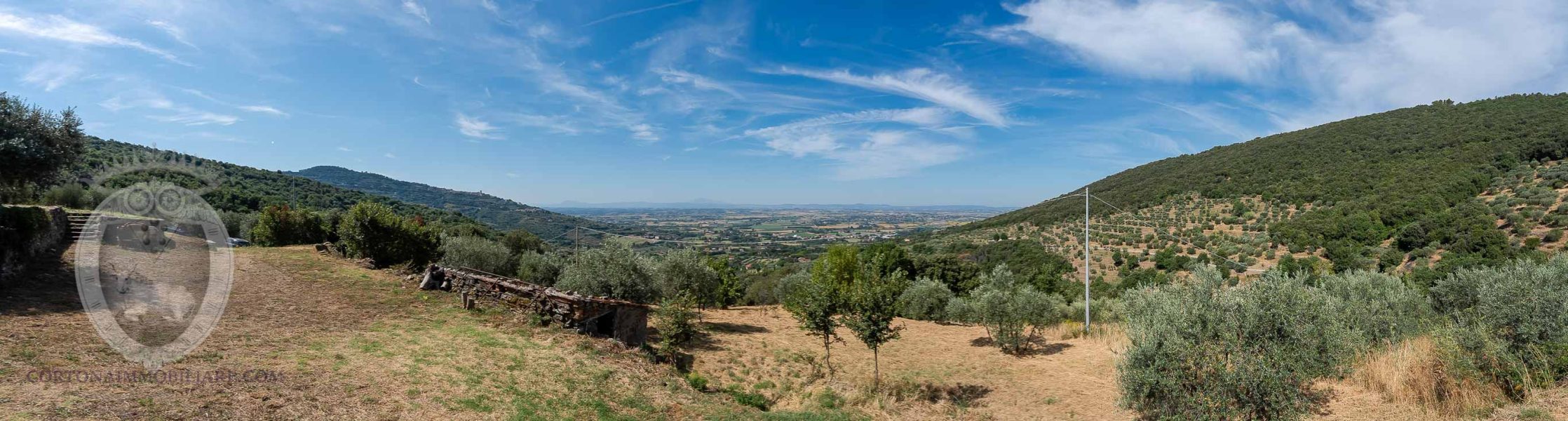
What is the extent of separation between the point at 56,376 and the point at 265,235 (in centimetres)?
2335

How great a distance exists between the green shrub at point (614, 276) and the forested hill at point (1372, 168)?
136ft

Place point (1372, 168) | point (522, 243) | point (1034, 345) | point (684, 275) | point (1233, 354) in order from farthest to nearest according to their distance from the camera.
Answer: point (1372, 168)
point (522, 243)
point (684, 275)
point (1034, 345)
point (1233, 354)

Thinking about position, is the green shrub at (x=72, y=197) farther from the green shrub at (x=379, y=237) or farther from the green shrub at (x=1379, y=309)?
the green shrub at (x=1379, y=309)

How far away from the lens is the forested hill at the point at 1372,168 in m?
33.9

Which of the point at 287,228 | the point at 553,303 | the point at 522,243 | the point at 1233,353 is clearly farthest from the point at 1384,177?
the point at 287,228

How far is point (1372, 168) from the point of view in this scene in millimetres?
42125

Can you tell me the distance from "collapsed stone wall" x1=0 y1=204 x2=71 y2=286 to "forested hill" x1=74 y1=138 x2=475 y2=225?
15633 mm

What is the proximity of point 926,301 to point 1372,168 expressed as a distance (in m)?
45.0

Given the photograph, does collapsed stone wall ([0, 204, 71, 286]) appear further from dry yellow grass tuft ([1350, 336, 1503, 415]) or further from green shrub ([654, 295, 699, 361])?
dry yellow grass tuft ([1350, 336, 1503, 415])

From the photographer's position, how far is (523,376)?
10.1 meters

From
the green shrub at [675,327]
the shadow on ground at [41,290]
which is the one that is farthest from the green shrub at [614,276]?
the shadow on ground at [41,290]

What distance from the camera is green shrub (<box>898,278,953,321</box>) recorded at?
26994mm

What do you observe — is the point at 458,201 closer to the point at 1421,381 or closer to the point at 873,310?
the point at 873,310

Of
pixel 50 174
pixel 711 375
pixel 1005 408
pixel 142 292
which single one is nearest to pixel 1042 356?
pixel 1005 408
